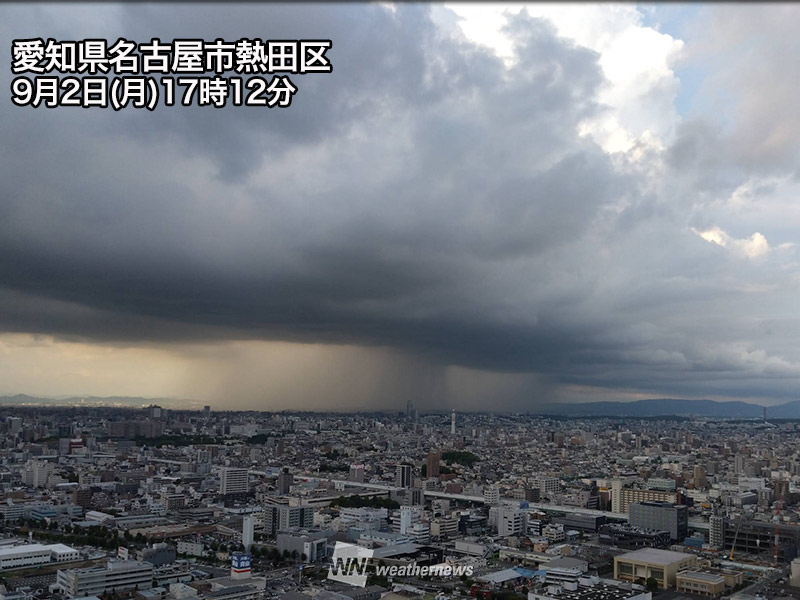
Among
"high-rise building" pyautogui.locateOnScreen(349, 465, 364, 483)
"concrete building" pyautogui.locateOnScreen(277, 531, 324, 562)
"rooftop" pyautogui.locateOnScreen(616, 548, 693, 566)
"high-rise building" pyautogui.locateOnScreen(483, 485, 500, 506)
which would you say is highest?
"rooftop" pyautogui.locateOnScreen(616, 548, 693, 566)

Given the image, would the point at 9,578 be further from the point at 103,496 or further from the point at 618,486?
the point at 618,486

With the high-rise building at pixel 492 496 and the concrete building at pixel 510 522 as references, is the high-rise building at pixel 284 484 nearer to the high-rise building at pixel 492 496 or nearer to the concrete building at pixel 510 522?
the high-rise building at pixel 492 496

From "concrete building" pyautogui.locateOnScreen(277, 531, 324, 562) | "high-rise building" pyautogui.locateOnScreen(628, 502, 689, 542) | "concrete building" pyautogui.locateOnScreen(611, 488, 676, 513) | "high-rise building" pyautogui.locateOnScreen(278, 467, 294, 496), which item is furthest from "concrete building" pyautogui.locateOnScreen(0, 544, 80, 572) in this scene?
"concrete building" pyautogui.locateOnScreen(611, 488, 676, 513)

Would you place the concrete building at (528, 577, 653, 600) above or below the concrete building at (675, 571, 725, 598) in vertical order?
above

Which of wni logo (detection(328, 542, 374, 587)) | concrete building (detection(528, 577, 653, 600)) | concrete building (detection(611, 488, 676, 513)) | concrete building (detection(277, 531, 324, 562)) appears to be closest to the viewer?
concrete building (detection(528, 577, 653, 600))

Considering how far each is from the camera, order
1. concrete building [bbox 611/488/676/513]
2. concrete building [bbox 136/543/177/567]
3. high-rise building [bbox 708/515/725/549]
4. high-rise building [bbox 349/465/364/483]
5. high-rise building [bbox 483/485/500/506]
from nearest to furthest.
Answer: concrete building [bbox 136/543/177/567]
high-rise building [bbox 708/515/725/549]
concrete building [bbox 611/488/676/513]
high-rise building [bbox 483/485/500/506]
high-rise building [bbox 349/465/364/483]

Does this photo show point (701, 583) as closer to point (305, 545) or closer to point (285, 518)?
point (305, 545)

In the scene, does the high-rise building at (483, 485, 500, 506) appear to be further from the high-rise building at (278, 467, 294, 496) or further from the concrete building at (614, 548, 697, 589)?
the concrete building at (614, 548, 697, 589)
